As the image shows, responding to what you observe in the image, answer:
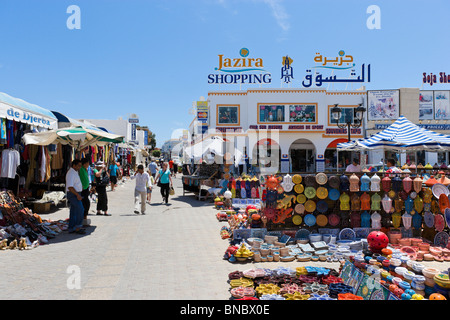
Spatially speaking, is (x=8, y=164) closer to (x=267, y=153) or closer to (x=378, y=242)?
(x=378, y=242)

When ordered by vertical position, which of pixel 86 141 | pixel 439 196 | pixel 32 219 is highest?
pixel 86 141

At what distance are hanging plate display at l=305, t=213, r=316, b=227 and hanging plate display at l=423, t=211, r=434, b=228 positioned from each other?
2.36m

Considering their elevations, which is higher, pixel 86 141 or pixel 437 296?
pixel 86 141

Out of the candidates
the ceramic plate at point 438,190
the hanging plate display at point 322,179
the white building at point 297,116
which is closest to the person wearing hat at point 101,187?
the hanging plate display at point 322,179

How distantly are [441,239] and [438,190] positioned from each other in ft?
3.25

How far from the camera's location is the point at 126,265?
510 cm

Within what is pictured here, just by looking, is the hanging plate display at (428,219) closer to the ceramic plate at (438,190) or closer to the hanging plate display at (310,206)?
the ceramic plate at (438,190)

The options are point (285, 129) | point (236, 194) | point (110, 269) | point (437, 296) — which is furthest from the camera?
point (285, 129)

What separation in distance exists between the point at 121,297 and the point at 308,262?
3.30 m

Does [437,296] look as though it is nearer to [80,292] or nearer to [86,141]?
[80,292]

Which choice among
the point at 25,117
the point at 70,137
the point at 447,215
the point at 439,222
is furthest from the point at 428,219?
the point at 25,117

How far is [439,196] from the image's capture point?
6.19 metres

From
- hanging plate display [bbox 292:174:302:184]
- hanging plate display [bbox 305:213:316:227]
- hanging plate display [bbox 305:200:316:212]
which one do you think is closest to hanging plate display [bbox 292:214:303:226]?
hanging plate display [bbox 305:213:316:227]
